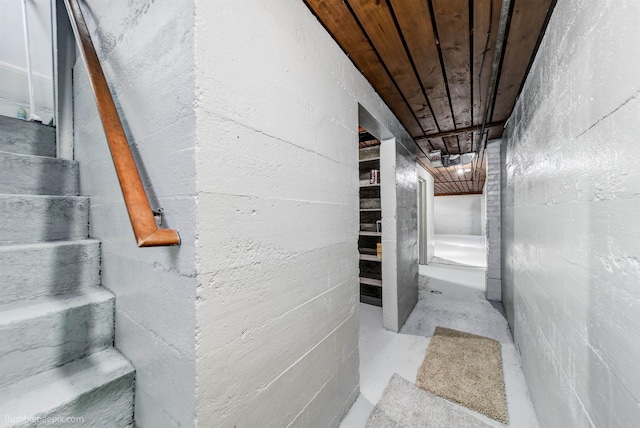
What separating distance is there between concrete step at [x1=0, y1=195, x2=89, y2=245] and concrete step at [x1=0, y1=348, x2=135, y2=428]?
660 mm

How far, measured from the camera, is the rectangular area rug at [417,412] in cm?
147

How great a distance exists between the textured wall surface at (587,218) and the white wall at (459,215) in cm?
1317

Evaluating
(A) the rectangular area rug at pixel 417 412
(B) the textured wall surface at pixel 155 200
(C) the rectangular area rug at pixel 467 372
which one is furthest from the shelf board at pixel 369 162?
(B) the textured wall surface at pixel 155 200

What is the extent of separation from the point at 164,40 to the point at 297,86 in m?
0.56

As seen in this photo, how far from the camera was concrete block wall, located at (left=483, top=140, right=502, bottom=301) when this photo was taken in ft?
11.5

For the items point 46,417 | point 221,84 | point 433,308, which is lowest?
point 433,308

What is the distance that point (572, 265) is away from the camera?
1022 mm

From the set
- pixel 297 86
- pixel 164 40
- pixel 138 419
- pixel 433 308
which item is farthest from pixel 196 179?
pixel 433 308

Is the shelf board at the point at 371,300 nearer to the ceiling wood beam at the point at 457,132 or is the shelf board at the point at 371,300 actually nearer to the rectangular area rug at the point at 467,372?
the rectangular area rug at the point at 467,372

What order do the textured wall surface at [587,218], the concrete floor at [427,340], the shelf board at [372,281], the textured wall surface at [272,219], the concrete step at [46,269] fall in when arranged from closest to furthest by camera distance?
1. the textured wall surface at [587,218]
2. the textured wall surface at [272,219]
3. the concrete step at [46,269]
4. the concrete floor at [427,340]
5. the shelf board at [372,281]

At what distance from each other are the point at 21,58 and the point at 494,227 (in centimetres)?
606

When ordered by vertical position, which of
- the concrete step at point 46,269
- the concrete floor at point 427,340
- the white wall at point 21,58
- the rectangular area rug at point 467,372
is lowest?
the concrete floor at point 427,340

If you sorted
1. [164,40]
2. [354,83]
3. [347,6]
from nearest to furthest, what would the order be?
[164,40] → [347,6] → [354,83]

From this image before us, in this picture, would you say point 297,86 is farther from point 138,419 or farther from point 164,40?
point 138,419
